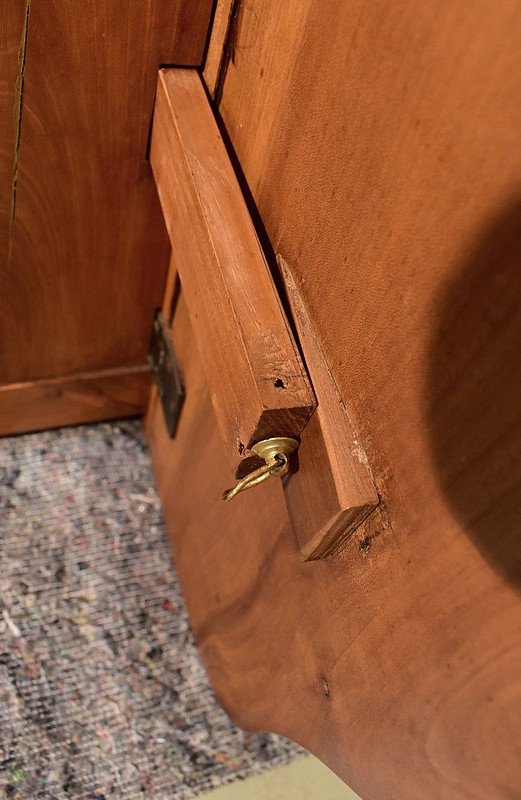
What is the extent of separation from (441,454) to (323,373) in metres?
0.15

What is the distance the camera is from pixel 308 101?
0.54 metres

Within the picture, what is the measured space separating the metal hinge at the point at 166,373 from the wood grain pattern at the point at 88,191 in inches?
1.1

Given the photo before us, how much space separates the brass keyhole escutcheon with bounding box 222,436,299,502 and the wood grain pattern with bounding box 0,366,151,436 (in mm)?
637

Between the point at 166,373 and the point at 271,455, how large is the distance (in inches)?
20.8

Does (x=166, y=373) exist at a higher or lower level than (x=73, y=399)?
higher

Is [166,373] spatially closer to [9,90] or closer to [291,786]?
[9,90]

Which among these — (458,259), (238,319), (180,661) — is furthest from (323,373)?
(180,661)

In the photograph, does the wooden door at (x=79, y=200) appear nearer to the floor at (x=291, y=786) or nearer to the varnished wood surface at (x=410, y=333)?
the varnished wood surface at (x=410, y=333)

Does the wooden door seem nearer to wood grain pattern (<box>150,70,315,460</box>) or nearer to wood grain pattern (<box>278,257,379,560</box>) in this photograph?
wood grain pattern (<box>150,70,315,460</box>)

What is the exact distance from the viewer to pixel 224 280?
0.59 metres

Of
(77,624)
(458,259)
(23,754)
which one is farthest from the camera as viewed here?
(77,624)

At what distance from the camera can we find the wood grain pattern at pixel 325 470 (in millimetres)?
517

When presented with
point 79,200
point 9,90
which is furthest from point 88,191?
point 9,90

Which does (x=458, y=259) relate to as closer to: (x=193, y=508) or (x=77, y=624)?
(x=193, y=508)
